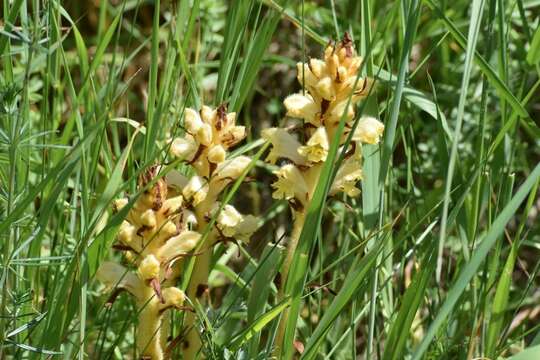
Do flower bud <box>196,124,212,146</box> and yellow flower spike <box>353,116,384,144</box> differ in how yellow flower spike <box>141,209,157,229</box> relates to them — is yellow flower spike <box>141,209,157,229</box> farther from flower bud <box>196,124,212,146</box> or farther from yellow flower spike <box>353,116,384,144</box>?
yellow flower spike <box>353,116,384,144</box>

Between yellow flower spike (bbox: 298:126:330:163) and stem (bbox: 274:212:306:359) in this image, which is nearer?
yellow flower spike (bbox: 298:126:330:163)

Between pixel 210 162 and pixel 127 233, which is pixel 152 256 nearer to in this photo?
pixel 127 233

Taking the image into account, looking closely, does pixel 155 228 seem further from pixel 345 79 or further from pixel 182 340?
pixel 345 79

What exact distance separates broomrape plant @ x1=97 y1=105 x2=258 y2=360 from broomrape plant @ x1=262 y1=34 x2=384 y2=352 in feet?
0.31

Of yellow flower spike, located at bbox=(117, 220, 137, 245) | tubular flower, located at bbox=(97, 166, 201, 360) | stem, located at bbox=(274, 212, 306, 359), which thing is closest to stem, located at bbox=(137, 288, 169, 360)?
tubular flower, located at bbox=(97, 166, 201, 360)

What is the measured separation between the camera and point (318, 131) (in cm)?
181

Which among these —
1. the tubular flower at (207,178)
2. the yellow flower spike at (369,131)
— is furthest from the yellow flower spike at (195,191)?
the yellow flower spike at (369,131)

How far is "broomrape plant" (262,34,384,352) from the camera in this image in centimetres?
182

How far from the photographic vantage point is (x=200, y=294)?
199 centimetres

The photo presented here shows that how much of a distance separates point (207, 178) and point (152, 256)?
20cm

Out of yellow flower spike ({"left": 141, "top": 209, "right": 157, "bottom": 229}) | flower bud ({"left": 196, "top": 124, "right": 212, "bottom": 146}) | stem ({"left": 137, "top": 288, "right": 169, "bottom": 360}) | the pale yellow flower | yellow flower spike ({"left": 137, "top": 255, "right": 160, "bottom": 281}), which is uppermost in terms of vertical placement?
flower bud ({"left": 196, "top": 124, "right": 212, "bottom": 146})

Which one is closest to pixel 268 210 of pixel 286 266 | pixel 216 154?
pixel 286 266

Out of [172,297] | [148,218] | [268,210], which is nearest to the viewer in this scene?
[148,218]

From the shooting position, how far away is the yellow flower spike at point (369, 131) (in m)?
1.86
